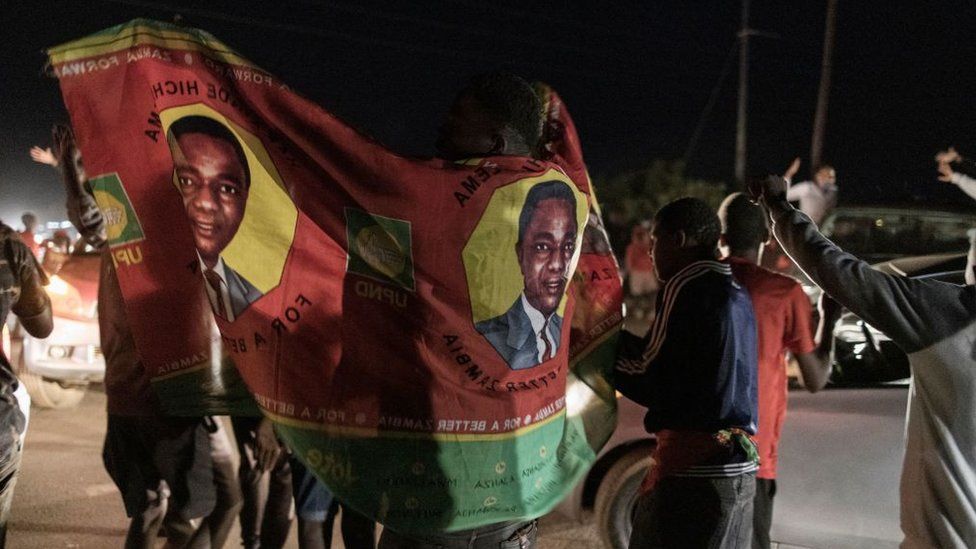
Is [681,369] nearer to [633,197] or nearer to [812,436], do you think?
[812,436]

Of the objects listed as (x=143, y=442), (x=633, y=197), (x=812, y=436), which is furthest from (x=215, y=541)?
(x=633, y=197)

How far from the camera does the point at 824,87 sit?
16578 mm

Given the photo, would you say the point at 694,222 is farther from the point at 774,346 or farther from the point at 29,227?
the point at 29,227

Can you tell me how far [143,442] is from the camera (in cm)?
368

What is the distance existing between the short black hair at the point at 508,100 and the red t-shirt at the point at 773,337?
1.54 meters

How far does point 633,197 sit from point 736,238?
23649mm

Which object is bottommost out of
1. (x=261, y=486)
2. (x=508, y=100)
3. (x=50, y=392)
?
(x=50, y=392)

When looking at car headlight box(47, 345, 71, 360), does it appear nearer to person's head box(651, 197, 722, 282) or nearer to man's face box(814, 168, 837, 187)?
person's head box(651, 197, 722, 282)

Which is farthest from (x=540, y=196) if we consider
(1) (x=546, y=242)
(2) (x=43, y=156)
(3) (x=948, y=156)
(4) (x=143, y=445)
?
(3) (x=948, y=156)


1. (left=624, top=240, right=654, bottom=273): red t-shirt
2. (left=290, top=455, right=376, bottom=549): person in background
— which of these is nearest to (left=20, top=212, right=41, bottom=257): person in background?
(left=624, top=240, right=654, bottom=273): red t-shirt

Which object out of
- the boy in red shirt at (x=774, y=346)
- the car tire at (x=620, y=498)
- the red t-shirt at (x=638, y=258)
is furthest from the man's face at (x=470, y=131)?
the red t-shirt at (x=638, y=258)

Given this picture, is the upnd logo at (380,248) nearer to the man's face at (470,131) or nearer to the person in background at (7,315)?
the man's face at (470,131)

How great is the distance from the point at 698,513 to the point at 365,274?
1.35 metres

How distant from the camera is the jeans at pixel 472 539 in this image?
2.12 meters
